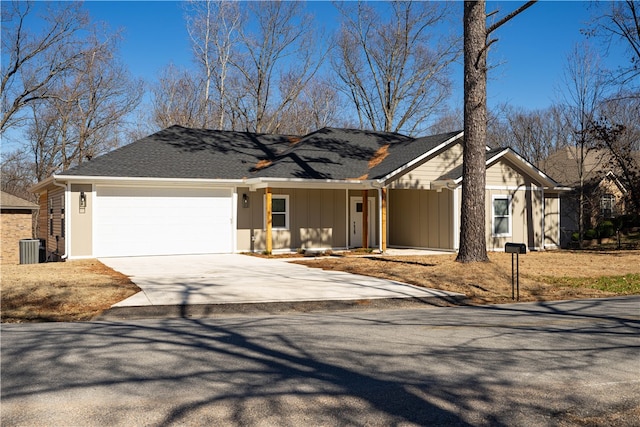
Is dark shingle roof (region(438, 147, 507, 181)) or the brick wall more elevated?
dark shingle roof (region(438, 147, 507, 181))

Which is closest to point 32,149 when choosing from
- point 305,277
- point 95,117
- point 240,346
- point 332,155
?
point 95,117

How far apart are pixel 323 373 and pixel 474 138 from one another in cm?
1123

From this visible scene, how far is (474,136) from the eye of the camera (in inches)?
623

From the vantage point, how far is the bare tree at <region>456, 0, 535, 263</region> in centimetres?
1555

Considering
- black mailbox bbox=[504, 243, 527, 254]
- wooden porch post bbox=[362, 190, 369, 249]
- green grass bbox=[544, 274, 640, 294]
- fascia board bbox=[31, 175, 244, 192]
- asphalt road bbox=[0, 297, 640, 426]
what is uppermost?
fascia board bbox=[31, 175, 244, 192]

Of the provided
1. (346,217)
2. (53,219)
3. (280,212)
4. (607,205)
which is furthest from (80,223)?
(607,205)

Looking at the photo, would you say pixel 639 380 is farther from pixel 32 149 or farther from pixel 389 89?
pixel 32 149

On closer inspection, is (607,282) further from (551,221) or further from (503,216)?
(551,221)

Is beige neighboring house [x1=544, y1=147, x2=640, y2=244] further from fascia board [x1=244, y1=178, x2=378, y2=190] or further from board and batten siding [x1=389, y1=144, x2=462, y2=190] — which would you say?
fascia board [x1=244, y1=178, x2=378, y2=190]

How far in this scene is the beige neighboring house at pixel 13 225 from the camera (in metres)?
28.4

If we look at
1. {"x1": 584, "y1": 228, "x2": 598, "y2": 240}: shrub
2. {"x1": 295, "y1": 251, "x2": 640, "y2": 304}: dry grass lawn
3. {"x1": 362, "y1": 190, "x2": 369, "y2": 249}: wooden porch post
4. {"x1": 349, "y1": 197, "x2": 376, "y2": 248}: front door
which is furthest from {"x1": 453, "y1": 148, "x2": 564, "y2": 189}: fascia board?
{"x1": 584, "y1": 228, "x2": 598, "y2": 240}: shrub

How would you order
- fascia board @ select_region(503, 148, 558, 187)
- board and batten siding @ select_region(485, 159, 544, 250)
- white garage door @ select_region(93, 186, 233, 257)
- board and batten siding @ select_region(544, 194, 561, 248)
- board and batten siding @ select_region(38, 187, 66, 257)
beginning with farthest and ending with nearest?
1. board and batten siding @ select_region(544, 194, 561, 248)
2. board and batten siding @ select_region(485, 159, 544, 250)
3. fascia board @ select_region(503, 148, 558, 187)
4. board and batten siding @ select_region(38, 187, 66, 257)
5. white garage door @ select_region(93, 186, 233, 257)

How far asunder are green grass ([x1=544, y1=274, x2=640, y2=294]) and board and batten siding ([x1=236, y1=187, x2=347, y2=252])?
9.89 meters

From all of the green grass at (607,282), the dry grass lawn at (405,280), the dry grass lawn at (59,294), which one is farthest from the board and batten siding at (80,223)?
the green grass at (607,282)
